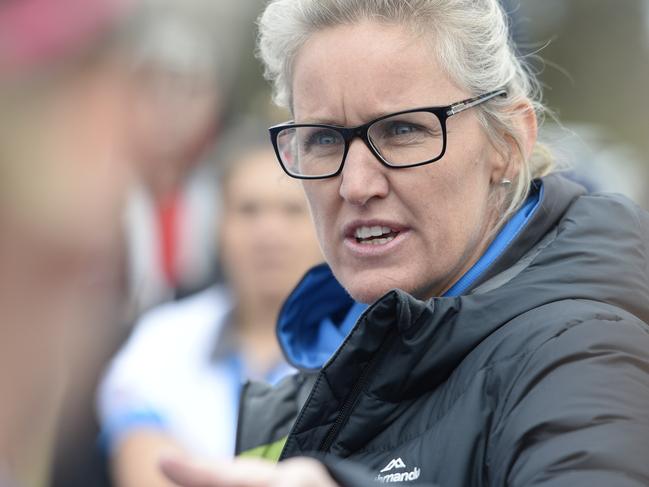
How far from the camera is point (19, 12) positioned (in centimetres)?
A: 121

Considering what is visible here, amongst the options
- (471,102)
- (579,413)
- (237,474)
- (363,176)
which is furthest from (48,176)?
(471,102)

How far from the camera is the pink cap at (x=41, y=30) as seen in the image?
47.3 inches

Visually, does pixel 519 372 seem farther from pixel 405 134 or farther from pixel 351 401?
pixel 405 134

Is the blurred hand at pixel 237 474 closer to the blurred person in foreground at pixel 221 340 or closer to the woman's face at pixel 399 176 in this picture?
the woman's face at pixel 399 176

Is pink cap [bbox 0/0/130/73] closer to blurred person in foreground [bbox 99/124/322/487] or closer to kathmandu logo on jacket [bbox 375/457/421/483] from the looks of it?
kathmandu logo on jacket [bbox 375/457/421/483]

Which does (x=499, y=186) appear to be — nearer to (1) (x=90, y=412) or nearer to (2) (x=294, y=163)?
(2) (x=294, y=163)

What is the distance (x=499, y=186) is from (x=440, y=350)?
58cm

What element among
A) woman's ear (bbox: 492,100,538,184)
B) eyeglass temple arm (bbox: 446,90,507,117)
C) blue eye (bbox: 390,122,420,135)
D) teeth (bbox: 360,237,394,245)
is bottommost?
teeth (bbox: 360,237,394,245)

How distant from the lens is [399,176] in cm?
240

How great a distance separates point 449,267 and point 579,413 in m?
0.75

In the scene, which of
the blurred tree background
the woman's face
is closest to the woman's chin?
the woman's face

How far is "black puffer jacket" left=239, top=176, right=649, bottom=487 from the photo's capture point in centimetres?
172

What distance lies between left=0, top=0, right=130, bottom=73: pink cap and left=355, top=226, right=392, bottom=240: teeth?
50.3 inches

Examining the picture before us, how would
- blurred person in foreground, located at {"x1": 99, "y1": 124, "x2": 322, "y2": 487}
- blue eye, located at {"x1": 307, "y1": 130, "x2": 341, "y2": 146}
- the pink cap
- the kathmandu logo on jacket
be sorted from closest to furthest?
the pink cap, the kathmandu logo on jacket, blue eye, located at {"x1": 307, "y1": 130, "x2": 341, "y2": 146}, blurred person in foreground, located at {"x1": 99, "y1": 124, "x2": 322, "y2": 487}
